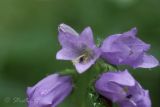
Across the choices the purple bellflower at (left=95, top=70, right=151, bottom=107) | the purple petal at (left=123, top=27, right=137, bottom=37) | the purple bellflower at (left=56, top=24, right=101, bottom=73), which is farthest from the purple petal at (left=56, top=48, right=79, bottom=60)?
the purple petal at (left=123, top=27, right=137, bottom=37)

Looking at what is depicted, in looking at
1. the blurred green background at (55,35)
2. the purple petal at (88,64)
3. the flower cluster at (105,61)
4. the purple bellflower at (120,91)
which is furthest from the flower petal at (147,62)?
the blurred green background at (55,35)

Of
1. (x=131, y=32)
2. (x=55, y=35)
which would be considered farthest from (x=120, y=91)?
(x=55, y=35)

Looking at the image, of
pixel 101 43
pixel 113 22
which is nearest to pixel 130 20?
pixel 113 22

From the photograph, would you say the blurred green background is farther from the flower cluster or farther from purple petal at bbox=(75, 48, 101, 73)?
purple petal at bbox=(75, 48, 101, 73)

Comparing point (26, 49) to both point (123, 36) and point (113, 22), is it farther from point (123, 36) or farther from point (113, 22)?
point (123, 36)

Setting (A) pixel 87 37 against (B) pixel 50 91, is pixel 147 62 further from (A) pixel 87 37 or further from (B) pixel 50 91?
(B) pixel 50 91
